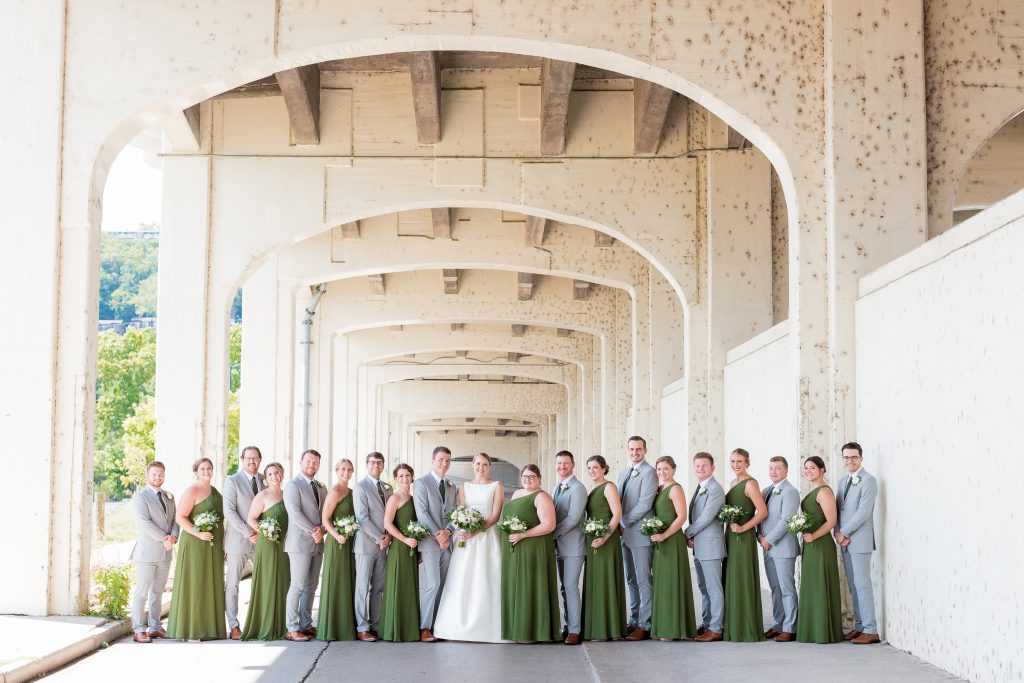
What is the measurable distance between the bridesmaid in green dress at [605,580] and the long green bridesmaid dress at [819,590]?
1.47 m

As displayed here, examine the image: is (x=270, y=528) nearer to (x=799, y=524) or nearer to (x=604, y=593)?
(x=604, y=593)

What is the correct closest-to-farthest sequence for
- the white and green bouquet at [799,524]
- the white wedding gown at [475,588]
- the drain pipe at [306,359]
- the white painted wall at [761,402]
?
the white and green bouquet at [799,524] < the white wedding gown at [475,588] < the white painted wall at [761,402] < the drain pipe at [306,359]

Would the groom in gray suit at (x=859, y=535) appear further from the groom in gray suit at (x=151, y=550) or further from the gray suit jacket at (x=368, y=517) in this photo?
the groom in gray suit at (x=151, y=550)

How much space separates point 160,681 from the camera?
810cm

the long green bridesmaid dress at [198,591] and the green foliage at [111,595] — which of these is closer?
the long green bridesmaid dress at [198,591]

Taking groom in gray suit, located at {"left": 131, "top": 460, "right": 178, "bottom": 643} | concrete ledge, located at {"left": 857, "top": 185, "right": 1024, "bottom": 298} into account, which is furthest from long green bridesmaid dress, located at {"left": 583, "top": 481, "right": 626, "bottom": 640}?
groom in gray suit, located at {"left": 131, "top": 460, "right": 178, "bottom": 643}

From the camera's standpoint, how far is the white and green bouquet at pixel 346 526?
10352 mm

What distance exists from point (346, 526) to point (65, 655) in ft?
8.06

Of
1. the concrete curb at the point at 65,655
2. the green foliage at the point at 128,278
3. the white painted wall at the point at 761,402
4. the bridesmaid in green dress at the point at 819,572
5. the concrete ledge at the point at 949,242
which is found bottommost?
the concrete curb at the point at 65,655

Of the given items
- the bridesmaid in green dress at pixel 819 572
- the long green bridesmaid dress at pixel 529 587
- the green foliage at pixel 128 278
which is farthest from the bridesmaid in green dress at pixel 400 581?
the green foliage at pixel 128 278

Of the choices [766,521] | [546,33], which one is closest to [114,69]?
[546,33]

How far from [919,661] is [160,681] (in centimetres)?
522

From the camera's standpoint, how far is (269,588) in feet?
34.0

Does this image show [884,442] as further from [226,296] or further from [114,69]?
[226,296]
